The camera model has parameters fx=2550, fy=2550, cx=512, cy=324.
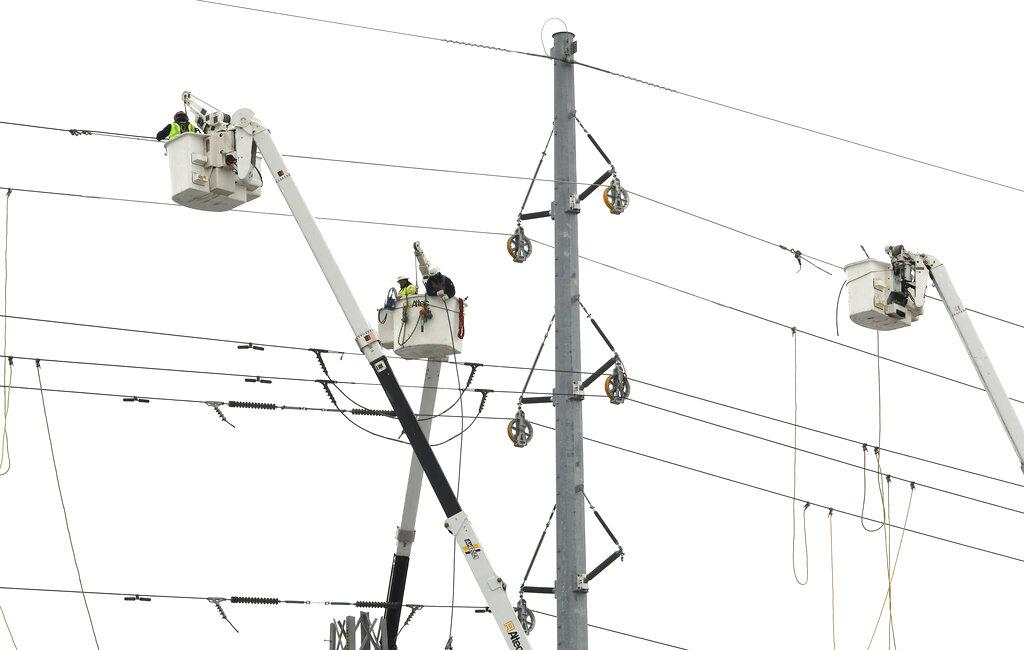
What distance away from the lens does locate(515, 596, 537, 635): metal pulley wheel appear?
33781mm

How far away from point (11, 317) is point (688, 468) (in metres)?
10.3

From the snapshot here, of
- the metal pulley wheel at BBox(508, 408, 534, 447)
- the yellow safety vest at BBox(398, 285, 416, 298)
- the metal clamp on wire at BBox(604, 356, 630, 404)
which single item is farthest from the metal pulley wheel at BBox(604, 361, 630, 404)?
the yellow safety vest at BBox(398, 285, 416, 298)

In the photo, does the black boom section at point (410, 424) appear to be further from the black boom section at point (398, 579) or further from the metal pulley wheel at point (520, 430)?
Result: the black boom section at point (398, 579)

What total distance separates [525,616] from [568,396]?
299 cm

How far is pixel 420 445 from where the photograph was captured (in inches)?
1264

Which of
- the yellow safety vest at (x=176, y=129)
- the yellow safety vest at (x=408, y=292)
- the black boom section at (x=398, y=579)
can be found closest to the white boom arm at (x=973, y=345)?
the yellow safety vest at (x=408, y=292)

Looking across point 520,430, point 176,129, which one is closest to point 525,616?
point 520,430

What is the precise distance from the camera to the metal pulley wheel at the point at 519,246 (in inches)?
1394

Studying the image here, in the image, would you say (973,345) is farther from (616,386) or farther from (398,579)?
(398,579)

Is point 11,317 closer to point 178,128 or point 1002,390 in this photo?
point 178,128

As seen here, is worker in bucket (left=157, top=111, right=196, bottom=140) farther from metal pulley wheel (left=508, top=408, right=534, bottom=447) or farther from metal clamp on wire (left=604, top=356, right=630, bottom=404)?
metal clamp on wire (left=604, top=356, right=630, bottom=404)

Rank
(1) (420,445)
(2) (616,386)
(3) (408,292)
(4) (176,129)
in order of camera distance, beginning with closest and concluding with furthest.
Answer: (1) (420,445), (4) (176,129), (2) (616,386), (3) (408,292)

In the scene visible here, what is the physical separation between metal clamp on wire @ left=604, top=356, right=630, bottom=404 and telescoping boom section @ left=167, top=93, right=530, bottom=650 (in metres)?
3.08

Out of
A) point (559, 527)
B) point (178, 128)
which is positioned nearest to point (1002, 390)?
point (559, 527)
